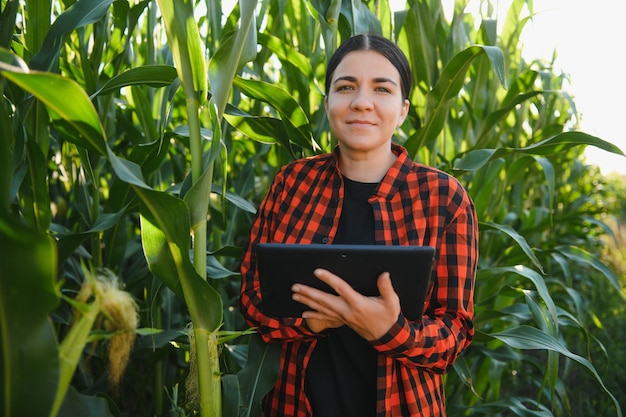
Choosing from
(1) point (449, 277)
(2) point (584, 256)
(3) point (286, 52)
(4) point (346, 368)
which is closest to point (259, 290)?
(4) point (346, 368)

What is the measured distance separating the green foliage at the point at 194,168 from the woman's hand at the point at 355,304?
10 cm

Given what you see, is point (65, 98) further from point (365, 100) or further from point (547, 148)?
point (547, 148)

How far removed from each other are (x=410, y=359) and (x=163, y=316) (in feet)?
2.49

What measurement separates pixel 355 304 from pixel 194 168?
26 cm

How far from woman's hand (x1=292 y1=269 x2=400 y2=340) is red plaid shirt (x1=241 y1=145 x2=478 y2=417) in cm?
3

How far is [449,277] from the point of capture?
0.92 m

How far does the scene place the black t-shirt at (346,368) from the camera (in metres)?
0.94

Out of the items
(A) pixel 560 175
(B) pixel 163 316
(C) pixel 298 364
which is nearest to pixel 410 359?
(C) pixel 298 364

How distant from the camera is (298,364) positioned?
98 centimetres

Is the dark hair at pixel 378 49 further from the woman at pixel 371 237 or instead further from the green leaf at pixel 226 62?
the green leaf at pixel 226 62

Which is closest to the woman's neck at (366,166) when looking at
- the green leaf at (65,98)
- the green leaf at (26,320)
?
the green leaf at (65,98)

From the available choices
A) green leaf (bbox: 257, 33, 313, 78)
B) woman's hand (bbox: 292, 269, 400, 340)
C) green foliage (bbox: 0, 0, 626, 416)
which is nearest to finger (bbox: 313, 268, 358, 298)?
woman's hand (bbox: 292, 269, 400, 340)

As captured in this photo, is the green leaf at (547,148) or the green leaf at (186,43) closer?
the green leaf at (186,43)

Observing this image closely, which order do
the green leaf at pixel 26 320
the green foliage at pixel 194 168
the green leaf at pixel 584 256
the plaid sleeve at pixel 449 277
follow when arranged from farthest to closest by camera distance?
the green leaf at pixel 584 256
the plaid sleeve at pixel 449 277
the green foliage at pixel 194 168
the green leaf at pixel 26 320
